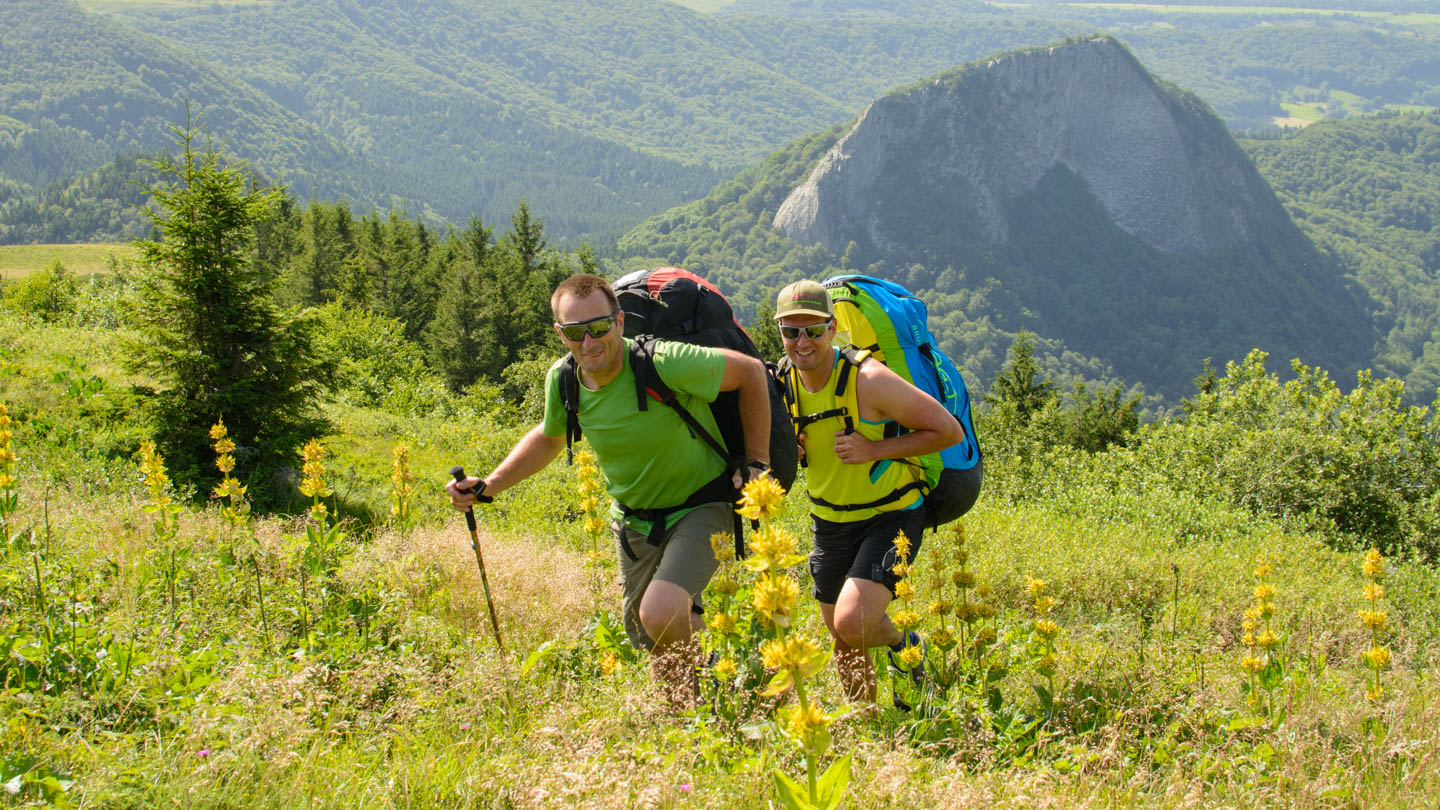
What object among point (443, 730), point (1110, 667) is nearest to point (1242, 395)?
point (1110, 667)

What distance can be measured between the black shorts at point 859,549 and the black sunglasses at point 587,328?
5.07ft

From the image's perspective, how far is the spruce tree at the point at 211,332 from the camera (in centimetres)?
1084

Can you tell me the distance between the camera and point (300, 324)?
11.8m

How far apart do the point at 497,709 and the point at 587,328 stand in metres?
1.77

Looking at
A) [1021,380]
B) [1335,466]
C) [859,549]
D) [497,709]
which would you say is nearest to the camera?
[497,709]

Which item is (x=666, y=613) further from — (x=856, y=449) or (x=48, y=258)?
(x=48, y=258)

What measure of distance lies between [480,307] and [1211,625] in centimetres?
3774

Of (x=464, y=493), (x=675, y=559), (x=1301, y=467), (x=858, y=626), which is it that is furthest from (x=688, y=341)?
(x=1301, y=467)

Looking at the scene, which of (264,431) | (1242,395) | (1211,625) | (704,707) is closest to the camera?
(704,707)

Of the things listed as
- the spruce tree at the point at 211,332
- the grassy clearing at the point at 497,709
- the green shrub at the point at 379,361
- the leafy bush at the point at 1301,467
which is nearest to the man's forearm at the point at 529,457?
the grassy clearing at the point at 497,709

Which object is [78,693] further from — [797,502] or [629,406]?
[797,502]

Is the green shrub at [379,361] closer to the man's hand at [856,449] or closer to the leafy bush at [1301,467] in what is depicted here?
the leafy bush at [1301,467]

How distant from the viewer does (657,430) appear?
4.11 meters

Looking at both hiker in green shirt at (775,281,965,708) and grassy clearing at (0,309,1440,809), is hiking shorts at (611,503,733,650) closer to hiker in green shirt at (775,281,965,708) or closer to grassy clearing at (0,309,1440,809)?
grassy clearing at (0,309,1440,809)
